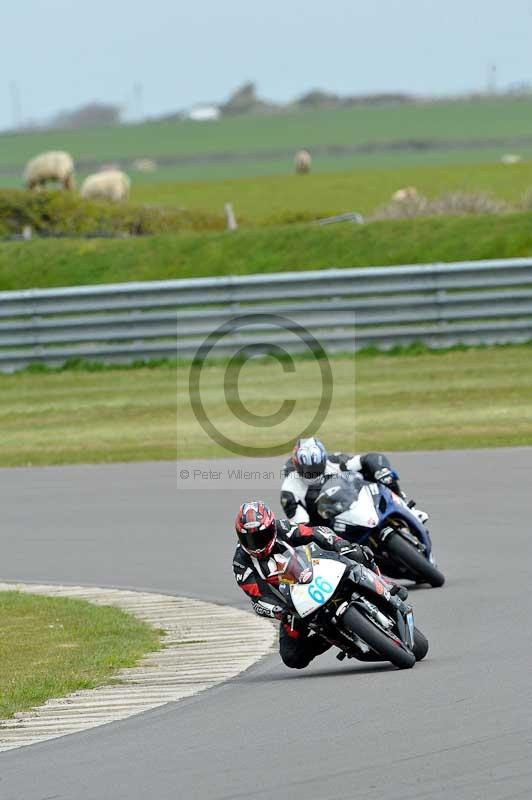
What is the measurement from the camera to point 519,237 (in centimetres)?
2692

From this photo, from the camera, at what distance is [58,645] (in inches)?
408

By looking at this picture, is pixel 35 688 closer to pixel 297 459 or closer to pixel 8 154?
pixel 297 459

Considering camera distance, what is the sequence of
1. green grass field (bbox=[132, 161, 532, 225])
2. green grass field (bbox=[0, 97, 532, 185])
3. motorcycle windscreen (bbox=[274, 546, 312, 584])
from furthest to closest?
green grass field (bbox=[0, 97, 532, 185]), green grass field (bbox=[132, 161, 532, 225]), motorcycle windscreen (bbox=[274, 546, 312, 584])

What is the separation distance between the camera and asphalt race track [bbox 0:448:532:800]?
6.27 meters

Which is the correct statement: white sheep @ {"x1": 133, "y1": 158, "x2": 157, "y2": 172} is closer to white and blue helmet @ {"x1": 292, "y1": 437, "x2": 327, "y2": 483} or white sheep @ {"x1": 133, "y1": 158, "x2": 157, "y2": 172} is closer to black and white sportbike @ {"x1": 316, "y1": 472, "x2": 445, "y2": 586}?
white and blue helmet @ {"x1": 292, "y1": 437, "x2": 327, "y2": 483}

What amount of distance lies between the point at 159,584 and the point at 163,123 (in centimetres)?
11657

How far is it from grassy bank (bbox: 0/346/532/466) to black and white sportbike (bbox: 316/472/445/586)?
6.08 meters

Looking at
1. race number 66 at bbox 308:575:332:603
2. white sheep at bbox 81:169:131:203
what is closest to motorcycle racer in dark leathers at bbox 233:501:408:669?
race number 66 at bbox 308:575:332:603

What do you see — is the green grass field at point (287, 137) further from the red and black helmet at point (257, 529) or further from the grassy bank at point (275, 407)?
the red and black helmet at point (257, 529)

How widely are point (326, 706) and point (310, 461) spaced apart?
13.0 ft

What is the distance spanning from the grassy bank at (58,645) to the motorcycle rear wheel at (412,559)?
1.84m

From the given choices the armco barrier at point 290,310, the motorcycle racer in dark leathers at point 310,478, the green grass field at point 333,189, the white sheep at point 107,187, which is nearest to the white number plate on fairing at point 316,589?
the motorcycle racer in dark leathers at point 310,478

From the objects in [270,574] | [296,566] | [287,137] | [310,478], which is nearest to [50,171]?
[310,478]

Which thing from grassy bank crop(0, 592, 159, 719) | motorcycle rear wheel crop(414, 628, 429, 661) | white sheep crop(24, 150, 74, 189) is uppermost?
white sheep crop(24, 150, 74, 189)
